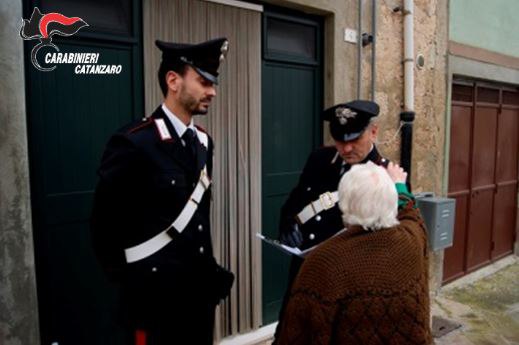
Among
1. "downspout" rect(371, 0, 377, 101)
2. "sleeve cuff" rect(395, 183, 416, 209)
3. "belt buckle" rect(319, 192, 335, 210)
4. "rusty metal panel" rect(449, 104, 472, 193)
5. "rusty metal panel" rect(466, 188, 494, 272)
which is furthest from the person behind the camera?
"rusty metal panel" rect(466, 188, 494, 272)

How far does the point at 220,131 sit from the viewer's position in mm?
3678

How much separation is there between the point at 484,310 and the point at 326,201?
370 centimetres

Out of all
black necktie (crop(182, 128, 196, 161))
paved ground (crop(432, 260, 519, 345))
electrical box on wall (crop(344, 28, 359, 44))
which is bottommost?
paved ground (crop(432, 260, 519, 345))

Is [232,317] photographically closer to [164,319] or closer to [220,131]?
[220,131]

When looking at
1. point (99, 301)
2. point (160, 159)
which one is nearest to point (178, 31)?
point (160, 159)

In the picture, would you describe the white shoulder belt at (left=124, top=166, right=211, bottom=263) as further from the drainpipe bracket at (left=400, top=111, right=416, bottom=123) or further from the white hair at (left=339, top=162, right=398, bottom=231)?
the drainpipe bracket at (left=400, top=111, right=416, bottom=123)

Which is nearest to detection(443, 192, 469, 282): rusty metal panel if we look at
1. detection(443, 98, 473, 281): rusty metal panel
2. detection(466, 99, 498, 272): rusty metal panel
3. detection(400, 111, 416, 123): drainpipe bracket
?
detection(443, 98, 473, 281): rusty metal panel

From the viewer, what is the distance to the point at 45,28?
2.76 metres

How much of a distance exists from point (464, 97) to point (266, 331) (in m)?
3.90

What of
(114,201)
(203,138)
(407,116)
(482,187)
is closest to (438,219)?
(407,116)

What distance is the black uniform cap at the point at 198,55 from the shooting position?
224cm

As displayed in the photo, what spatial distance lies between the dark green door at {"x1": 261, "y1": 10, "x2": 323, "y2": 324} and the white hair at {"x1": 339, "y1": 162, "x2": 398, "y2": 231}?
219cm

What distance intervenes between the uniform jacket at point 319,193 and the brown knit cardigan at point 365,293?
763 mm

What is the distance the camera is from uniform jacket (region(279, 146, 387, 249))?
2631mm
